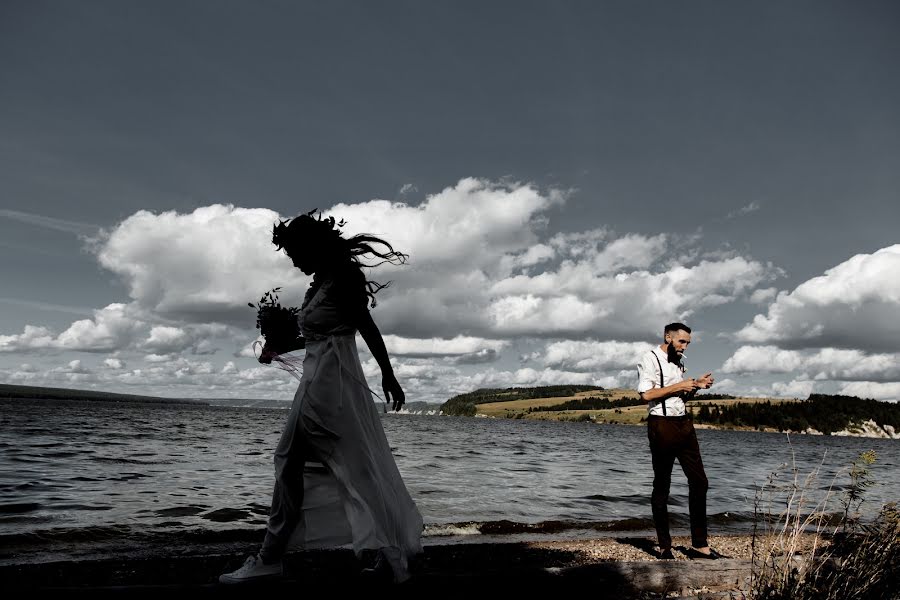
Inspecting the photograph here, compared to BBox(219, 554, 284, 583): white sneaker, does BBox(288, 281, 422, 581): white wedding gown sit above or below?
above

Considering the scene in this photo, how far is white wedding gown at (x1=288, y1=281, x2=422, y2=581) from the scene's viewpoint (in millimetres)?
3846

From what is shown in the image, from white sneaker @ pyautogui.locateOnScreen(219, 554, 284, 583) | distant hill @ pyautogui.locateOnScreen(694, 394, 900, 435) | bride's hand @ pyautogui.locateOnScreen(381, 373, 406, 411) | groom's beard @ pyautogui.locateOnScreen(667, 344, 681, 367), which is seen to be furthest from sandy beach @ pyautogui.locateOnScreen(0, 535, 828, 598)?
distant hill @ pyautogui.locateOnScreen(694, 394, 900, 435)

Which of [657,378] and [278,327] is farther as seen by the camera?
[657,378]

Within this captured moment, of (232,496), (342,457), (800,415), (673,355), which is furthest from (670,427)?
(800,415)

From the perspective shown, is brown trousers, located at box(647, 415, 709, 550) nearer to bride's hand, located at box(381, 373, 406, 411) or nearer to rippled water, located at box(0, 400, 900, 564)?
rippled water, located at box(0, 400, 900, 564)

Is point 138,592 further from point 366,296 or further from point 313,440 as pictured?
point 366,296

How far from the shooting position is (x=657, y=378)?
6.10m

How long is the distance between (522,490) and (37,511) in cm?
978

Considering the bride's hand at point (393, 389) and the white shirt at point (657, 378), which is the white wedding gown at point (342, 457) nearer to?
the bride's hand at point (393, 389)

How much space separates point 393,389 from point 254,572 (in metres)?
1.58

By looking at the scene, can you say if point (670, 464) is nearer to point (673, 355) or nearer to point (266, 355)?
point (673, 355)

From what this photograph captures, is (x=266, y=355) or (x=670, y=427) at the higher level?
(x=266, y=355)

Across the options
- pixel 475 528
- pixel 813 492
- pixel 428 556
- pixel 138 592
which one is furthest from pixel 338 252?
pixel 813 492

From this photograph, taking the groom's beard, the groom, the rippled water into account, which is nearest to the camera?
the groom
